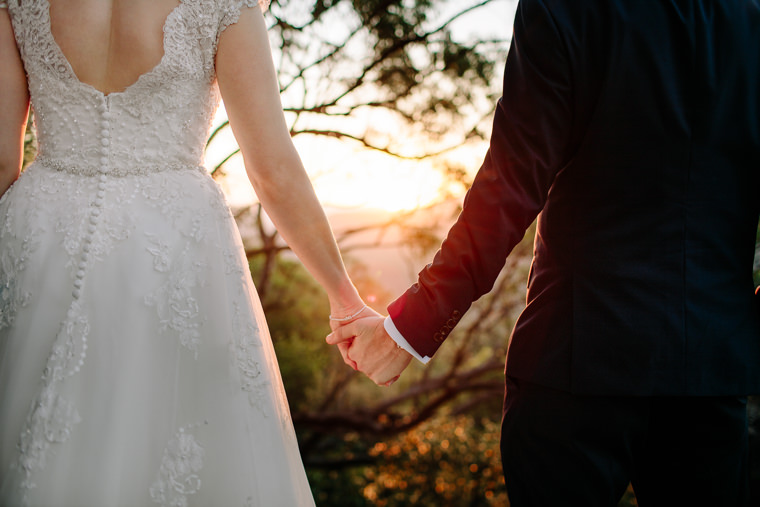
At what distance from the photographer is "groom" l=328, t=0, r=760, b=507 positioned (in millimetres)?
1177

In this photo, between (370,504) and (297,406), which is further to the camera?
(370,504)

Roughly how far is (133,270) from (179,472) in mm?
449

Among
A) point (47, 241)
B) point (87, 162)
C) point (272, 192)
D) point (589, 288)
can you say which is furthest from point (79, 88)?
point (589, 288)

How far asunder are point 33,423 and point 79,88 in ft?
2.44

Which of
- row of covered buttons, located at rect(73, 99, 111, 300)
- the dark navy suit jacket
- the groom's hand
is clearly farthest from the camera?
the groom's hand

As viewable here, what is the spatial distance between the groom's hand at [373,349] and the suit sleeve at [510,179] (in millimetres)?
185

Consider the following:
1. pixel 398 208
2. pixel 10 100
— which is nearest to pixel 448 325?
pixel 10 100

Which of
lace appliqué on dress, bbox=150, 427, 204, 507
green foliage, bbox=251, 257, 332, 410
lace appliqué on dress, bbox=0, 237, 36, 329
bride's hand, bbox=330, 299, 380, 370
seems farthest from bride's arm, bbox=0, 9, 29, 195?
green foliage, bbox=251, 257, 332, 410

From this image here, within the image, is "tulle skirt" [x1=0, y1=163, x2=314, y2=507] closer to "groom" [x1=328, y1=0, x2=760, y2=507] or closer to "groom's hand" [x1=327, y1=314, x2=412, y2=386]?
"groom's hand" [x1=327, y1=314, x2=412, y2=386]

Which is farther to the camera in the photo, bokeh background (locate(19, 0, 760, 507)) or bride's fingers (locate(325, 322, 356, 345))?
bokeh background (locate(19, 0, 760, 507))

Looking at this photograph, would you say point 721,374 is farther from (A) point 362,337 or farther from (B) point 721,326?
(A) point 362,337

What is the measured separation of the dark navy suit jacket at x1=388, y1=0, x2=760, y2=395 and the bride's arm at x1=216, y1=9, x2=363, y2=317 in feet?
1.88

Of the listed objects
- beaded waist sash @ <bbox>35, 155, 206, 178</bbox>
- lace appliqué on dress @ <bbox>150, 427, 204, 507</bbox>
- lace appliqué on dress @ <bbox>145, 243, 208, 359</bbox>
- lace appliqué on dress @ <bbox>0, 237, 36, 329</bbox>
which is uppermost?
beaded waist sash @ <bbox>35, 155, 206, 178</bbox>

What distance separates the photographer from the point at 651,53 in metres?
1.17
